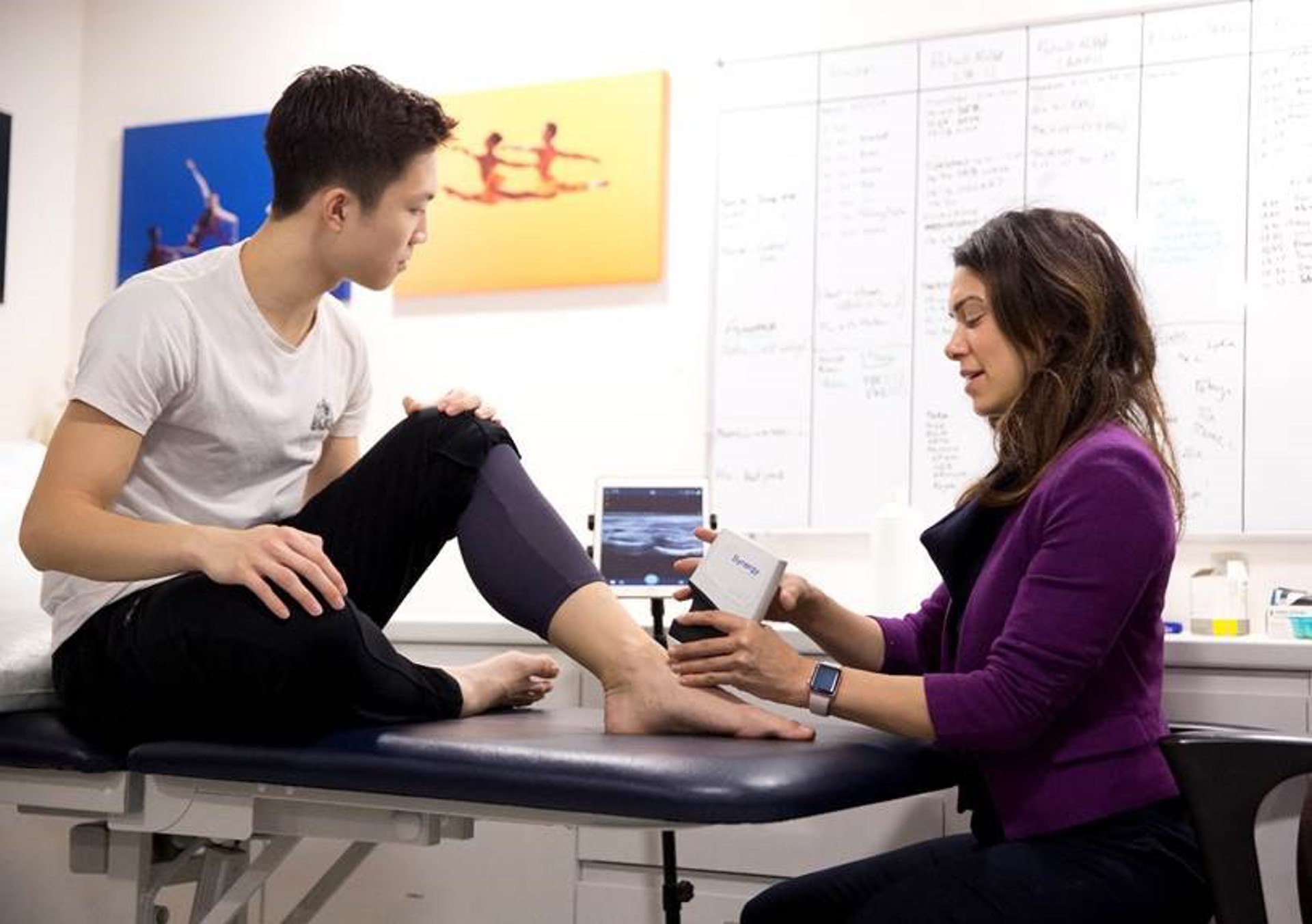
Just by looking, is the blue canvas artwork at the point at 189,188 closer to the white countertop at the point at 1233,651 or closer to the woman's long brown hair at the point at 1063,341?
the white countertop at the point at 1233,651

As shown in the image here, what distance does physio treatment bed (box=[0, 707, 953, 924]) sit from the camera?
3.84 ft

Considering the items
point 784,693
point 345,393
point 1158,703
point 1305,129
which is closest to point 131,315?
point 345,393

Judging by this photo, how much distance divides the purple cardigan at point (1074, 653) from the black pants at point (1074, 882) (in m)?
0.02

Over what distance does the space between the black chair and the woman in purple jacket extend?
15 centimetres

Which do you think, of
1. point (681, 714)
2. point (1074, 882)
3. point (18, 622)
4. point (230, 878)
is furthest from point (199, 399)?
point (1074, 882)

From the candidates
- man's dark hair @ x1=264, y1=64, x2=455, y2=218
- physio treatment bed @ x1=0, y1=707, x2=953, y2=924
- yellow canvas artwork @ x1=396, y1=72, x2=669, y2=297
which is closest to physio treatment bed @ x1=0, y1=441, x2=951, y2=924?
physio treatment bed @ x1=0, y1=707, x2=953, y2=924

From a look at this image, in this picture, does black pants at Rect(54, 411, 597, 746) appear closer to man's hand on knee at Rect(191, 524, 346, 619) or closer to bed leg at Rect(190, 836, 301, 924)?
man's hand on knee at Rect(191, 524, 346, 619)

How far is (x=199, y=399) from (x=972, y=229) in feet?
4.98

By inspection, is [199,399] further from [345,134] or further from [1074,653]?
[1074,653]

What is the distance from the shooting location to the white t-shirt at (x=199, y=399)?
→ 1576mm

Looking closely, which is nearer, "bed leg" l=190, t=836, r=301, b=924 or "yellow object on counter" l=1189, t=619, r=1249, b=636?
"bed leg" l=190, t=836, r=301, b=924

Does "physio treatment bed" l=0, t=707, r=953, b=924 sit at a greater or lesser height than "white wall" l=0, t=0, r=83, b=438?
lesser

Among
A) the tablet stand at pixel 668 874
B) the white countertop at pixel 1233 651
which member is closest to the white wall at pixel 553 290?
the tablet stand at pixel 668 874

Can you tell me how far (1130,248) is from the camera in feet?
8.45
